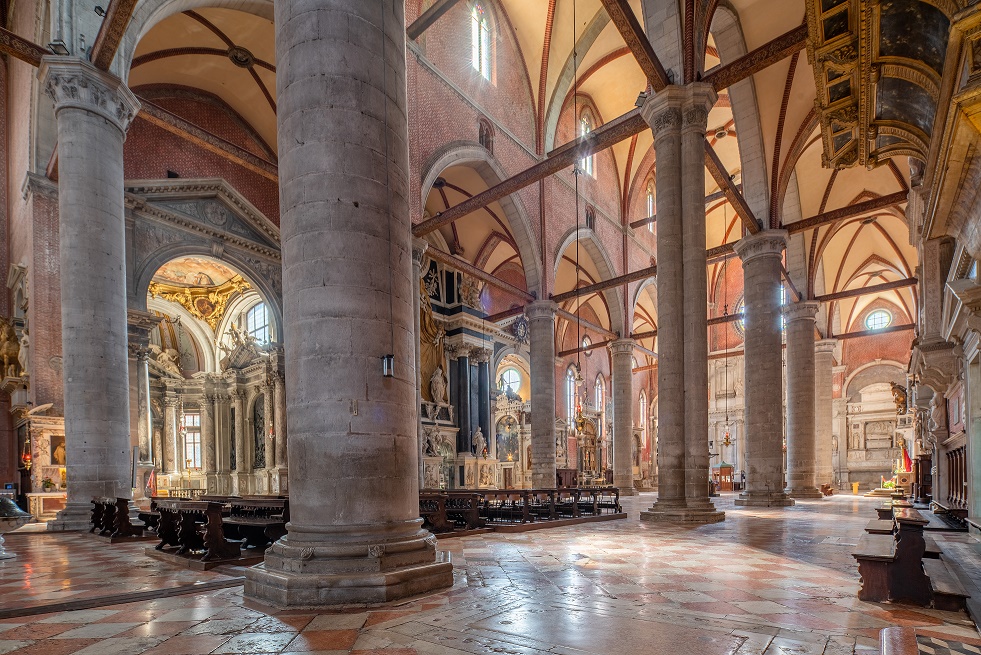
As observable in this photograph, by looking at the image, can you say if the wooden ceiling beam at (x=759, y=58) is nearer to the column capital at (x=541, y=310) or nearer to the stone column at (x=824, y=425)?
the column capital at (x=541, y=310)

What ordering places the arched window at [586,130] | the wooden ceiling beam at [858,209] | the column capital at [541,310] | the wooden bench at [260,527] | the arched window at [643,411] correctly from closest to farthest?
1. the wooden bench at [260,527]
2. the wooden ceiling beam at [858,209]
3. the column capital at [541,310]
4. the arched window at [586,130]
5. the arched window at [643,411]

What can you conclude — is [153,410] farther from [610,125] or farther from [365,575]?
[365,575]

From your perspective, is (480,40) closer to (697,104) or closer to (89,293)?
(697,104)

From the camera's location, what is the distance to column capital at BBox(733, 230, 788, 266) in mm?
17484

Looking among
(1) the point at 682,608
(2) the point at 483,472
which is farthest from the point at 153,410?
(1) the point at 682,608

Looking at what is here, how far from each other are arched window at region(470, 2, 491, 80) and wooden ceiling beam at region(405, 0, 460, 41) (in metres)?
3.84

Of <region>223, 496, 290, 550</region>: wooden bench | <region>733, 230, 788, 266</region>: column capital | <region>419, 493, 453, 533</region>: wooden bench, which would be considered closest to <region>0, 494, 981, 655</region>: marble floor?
<region>223, 496, 290, 550</region>: wooden bench

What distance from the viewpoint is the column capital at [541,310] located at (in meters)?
22.2

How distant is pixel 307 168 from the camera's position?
5320mm

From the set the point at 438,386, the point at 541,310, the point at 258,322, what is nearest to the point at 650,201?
the point at 541,310

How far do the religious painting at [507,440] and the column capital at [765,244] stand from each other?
17.3m

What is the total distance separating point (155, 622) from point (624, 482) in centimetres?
2244

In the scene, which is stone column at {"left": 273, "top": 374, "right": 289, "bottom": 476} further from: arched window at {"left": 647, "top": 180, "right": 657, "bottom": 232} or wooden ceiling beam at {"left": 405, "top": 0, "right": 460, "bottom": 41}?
arched window at {"left": 647, "top": 180, "right": 657, "bottom": 232}

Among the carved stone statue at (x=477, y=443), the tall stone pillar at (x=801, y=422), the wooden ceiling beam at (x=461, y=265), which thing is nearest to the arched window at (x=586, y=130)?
Answer: the wooden ceiling beam at (x=461, y=265)
